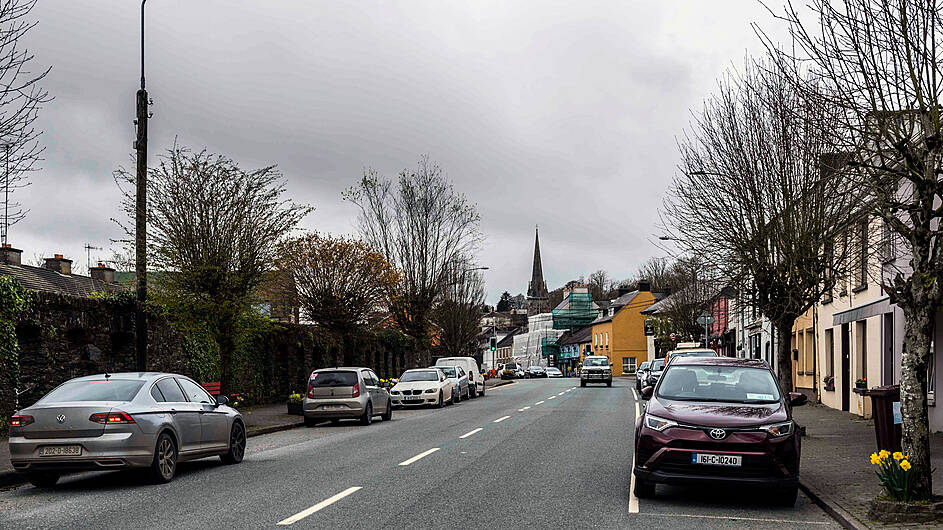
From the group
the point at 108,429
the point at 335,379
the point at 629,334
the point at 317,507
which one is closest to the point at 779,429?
the point at 317,507

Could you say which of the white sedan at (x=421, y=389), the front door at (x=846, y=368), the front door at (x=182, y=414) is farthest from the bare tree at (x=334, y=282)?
the front door at (x=182, y=414)

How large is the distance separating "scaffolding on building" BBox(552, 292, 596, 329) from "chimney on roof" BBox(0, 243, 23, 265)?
9541 centimetres

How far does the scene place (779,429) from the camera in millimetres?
10492

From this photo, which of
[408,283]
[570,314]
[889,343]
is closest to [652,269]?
[408,283]

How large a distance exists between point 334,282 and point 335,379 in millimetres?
18084

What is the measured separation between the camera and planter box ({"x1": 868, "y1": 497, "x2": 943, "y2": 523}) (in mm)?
9008

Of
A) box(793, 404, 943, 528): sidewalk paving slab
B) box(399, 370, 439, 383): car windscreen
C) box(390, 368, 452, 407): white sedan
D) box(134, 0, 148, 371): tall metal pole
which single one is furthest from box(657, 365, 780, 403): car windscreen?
box(399, 370, 439, 383): car windscreen

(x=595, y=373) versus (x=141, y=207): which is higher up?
(x=141, y=207)

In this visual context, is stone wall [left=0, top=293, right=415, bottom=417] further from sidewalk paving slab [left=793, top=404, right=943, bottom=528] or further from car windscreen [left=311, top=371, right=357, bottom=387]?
sidewalk paving slab [left=793, top=404, right=943, bottom=528]

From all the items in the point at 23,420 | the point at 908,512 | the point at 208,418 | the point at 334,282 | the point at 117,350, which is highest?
the point at 334,282

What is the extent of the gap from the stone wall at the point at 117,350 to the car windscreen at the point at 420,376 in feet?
15.7

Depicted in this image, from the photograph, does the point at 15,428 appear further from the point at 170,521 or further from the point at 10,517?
the point at 170,521

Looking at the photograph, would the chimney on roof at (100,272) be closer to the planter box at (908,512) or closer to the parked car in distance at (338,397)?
the parked car in distance at (338,397)

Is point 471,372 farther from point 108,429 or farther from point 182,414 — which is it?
→ point 108,429
